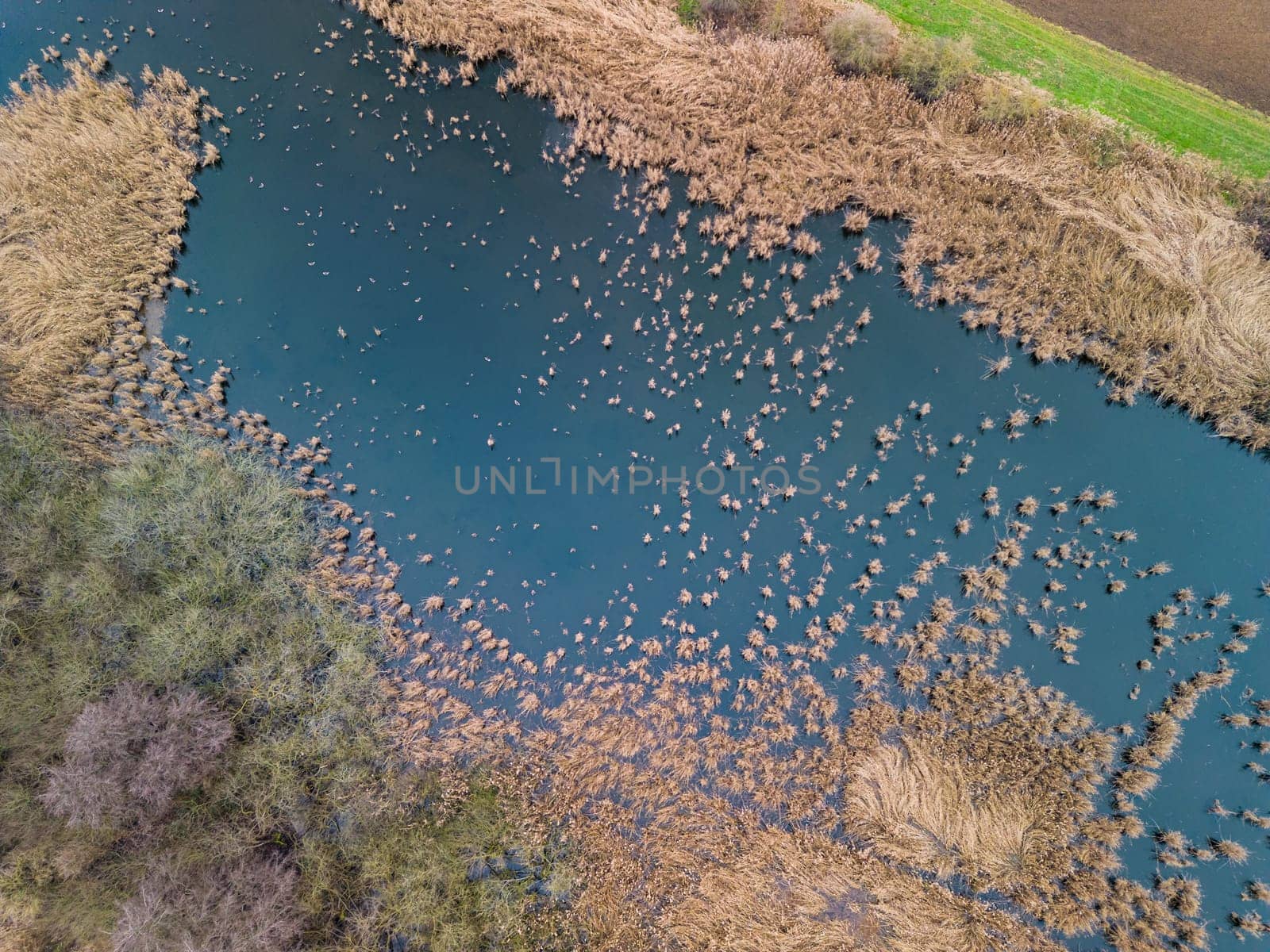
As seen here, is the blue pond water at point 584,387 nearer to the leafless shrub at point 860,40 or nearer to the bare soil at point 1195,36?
the leafless shrub at point 860,40

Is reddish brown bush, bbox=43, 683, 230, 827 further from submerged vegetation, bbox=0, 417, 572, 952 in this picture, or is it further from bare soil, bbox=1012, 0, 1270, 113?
bare soil, bbox=1012, 0, 1270, 113

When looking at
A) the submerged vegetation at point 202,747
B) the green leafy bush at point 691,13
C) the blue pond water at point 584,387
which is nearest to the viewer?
the submerged vegetation at point 202,747

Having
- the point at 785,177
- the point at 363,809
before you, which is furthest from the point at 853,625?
the point at 363,809

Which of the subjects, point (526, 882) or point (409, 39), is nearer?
point (526, 882)

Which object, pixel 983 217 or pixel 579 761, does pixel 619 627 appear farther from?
pixel 983 217

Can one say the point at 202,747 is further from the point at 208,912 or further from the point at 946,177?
the point at 946,177

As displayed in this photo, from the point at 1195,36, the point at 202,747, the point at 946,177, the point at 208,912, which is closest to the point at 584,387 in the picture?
the point at 946,177

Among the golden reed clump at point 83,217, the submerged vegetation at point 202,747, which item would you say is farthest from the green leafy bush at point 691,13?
the submerged vegetation at point 202,747
